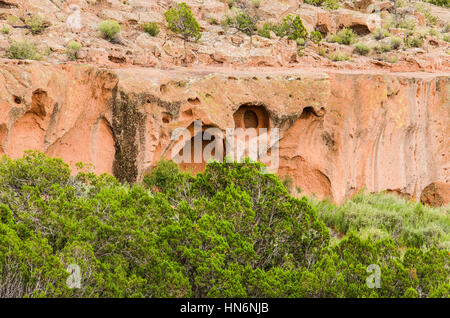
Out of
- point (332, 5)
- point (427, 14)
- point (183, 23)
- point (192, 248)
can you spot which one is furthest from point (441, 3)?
point (192, 248)

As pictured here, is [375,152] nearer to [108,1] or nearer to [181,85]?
[181,85]

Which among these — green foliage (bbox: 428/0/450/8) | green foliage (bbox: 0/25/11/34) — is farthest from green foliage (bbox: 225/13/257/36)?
green foliage (bbox: 428/0/450/8)

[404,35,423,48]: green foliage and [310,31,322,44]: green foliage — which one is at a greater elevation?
[404,35,423,48]: green foliage

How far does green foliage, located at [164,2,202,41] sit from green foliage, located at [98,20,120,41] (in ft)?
8.06

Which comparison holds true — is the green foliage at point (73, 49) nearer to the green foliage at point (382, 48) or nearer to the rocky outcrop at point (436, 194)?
the rocky outcrop at point (436, 194)

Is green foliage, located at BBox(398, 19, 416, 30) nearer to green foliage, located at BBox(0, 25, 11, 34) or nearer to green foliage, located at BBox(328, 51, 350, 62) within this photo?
green foliage, located at BBox(328, 51, 350, 62)

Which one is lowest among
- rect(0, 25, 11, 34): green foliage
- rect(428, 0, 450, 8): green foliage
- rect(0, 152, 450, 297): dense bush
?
rect(0, 152, 450, 297): dense bush

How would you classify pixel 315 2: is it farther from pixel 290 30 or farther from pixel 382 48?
pixel 382 48

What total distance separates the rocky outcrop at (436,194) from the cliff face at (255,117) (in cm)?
37

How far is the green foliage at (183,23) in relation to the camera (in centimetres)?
1809

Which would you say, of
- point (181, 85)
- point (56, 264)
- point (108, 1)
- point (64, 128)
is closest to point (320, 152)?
point (181, 85)

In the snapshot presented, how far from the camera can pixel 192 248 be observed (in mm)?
6191

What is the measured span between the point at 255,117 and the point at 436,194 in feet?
24.9

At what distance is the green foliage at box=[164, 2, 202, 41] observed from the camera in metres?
18.1
